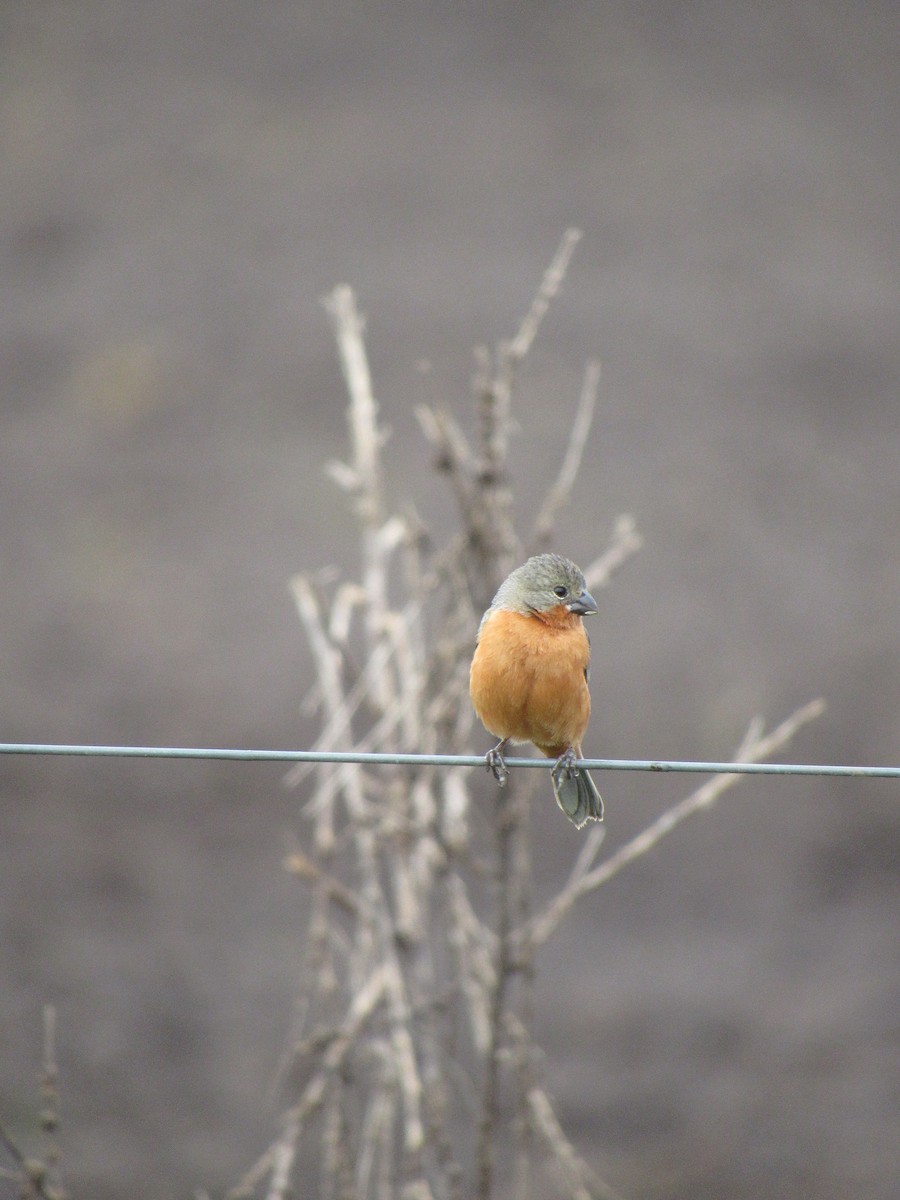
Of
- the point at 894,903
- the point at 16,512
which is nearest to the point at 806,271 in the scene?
the point at 894,903

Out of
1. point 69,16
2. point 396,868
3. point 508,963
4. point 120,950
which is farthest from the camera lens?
point 69,16

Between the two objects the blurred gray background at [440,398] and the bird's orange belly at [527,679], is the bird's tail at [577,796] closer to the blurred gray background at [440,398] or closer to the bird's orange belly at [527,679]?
the bird's orange belly at [527,679]

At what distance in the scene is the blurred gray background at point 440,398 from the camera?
935cm

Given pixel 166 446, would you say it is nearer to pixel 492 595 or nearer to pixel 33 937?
pixel 33 937

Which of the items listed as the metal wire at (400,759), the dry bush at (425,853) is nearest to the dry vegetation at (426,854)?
the dry bush at (425,853)

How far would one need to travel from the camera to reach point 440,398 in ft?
33.4

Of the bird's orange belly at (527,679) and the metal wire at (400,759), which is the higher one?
the bird's orange belly at (527,679)

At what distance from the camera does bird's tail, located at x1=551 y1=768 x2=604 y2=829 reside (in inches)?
189

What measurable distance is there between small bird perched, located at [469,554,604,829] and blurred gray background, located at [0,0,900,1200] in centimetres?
412

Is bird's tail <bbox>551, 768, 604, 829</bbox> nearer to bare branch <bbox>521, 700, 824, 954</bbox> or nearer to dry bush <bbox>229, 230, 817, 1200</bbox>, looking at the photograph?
dry bush <bbox>229, 230, 817, 1200</bbox>

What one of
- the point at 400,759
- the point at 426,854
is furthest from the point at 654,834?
the point at 400,759

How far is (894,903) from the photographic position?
9.02m

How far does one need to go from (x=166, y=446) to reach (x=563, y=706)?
25.9 feet

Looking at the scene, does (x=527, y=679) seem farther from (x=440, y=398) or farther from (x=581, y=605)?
(x=440, y=398)
